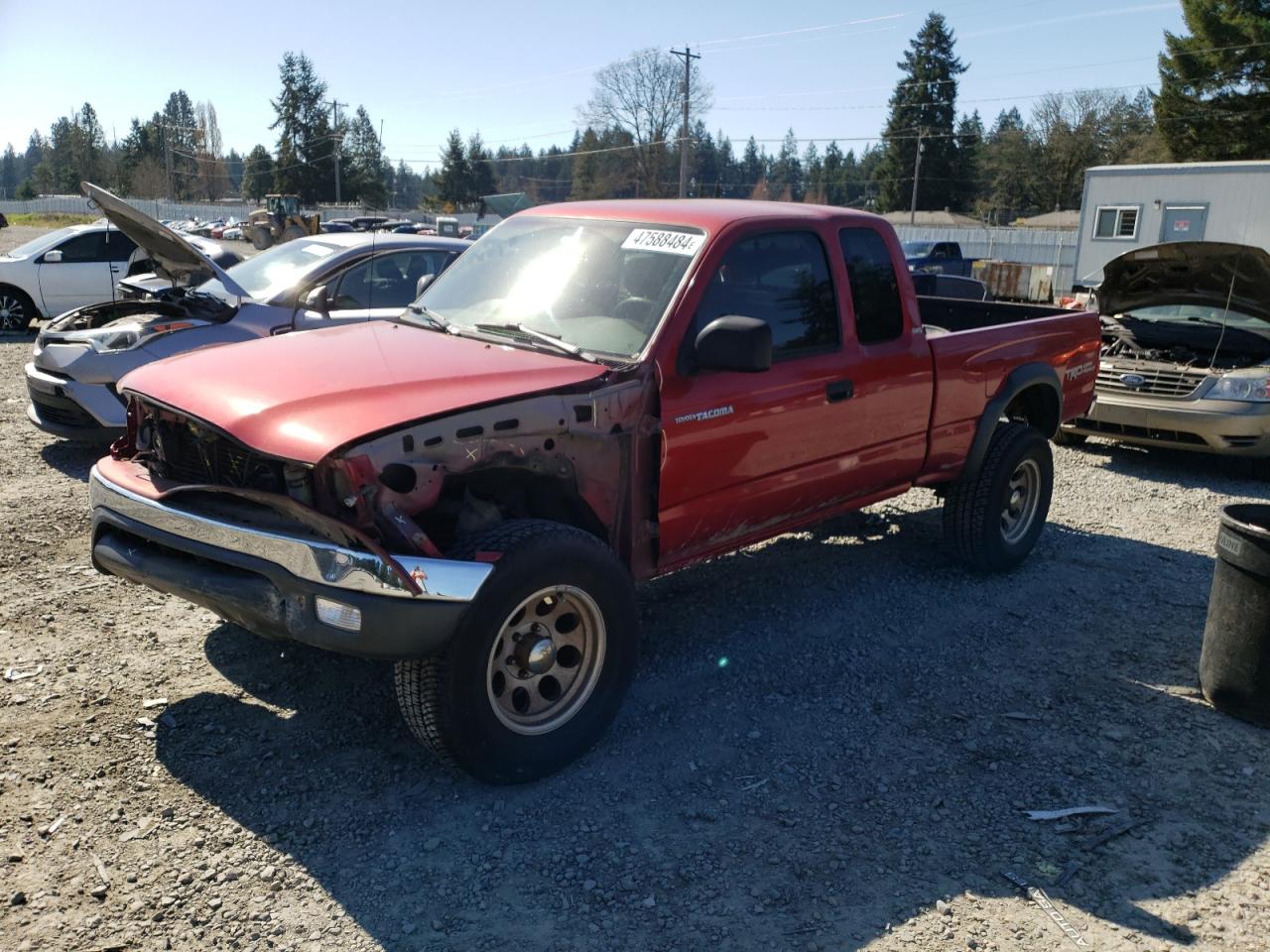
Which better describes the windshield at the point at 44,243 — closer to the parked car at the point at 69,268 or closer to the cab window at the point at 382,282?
the parked car at the point at 69,268

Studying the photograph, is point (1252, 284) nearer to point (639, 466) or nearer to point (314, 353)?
point (639, 466)

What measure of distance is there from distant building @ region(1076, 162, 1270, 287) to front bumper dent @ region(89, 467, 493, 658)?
1968 cm

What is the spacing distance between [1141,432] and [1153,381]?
45 centimetres

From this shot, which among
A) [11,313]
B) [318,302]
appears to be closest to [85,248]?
[11,313]

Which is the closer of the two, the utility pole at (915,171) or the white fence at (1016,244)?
the white fence at (1016,244)

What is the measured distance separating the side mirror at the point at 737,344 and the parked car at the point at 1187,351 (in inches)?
232

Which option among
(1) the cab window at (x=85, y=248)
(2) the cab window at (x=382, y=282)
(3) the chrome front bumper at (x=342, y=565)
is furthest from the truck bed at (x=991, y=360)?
(1) the cab window at (x=85, y=248)

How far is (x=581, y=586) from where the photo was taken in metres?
3.64

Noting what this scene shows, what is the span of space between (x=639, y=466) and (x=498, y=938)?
1.80 m

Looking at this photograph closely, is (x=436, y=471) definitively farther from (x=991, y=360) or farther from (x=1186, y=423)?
(x=1186, y=423)

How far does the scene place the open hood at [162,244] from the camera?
21.5 feet

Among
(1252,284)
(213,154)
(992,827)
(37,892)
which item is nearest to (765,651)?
(992,827)

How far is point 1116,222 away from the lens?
23328mm

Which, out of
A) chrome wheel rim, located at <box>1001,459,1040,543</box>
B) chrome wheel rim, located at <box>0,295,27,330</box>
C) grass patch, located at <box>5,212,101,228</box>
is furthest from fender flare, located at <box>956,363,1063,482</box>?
grass patch, located at <box>5,212,101,228</box>
